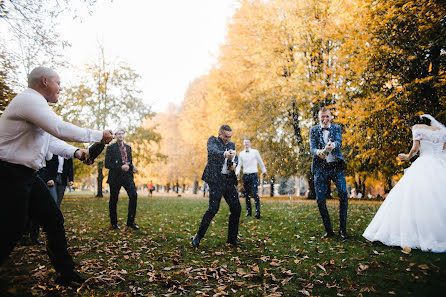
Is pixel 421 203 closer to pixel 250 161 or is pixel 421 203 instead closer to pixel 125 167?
pixel 250 161

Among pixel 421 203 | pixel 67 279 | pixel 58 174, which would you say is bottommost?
Answer: pixel 67 279

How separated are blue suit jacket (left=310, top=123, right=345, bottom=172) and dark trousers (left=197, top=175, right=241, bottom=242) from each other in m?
1.93

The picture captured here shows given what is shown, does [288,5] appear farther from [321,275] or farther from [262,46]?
[321,275]

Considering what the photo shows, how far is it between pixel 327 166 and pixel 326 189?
485 millimetres

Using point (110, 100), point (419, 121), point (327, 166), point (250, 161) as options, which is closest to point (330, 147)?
point (327, 166)

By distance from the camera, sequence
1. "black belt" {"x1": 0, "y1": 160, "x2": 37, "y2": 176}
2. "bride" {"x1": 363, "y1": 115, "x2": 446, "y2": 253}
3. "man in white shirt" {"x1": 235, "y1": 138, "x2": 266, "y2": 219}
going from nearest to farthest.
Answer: "black belt" {"x1": 0, "y1": 160, "x2": 37, "y2": 176}, "bride" {"x1": 363, "y1": 115, "x2": 446, "y2": 253}, "man in white shirt" {"x1": 235, "y1": 138, "x2": 266, "y2": 219}

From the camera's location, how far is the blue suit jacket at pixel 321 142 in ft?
19.0

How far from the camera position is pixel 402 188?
4.96 meters

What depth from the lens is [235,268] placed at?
13.6ft

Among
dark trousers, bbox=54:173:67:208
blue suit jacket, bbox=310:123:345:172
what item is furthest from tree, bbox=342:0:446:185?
dark trousers, bbox=54:173:67:208

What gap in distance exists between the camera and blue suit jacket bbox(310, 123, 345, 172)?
5.78 meters

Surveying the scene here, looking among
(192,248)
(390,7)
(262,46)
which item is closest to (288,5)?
(262,46)

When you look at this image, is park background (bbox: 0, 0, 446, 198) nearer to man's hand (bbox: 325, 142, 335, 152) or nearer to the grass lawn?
the grass lawn

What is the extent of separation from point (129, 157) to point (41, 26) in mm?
3574
